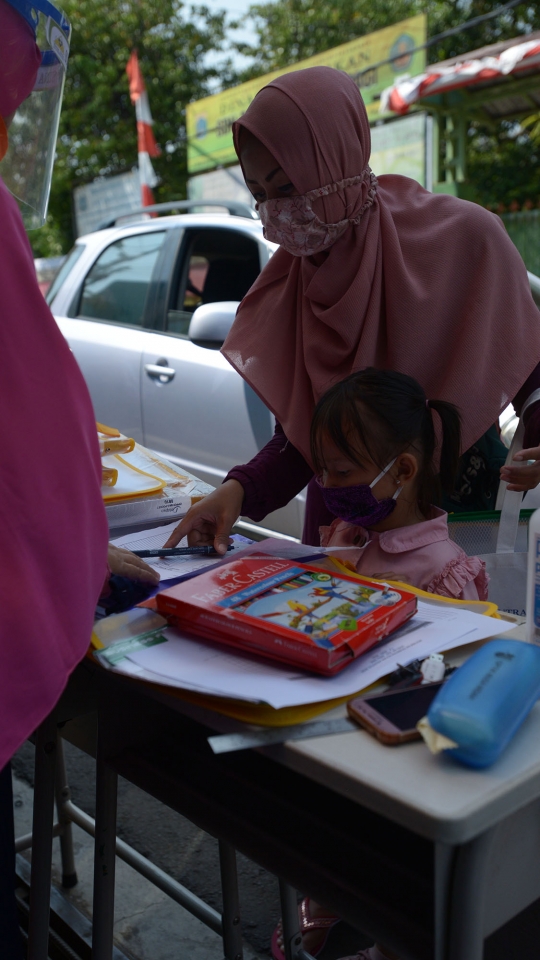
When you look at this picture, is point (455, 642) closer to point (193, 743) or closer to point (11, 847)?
point (193, 743)

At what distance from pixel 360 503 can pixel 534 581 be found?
21.2 inches

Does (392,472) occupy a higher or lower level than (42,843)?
higher

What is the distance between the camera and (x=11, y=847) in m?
1.22

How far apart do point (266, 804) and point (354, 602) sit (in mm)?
335

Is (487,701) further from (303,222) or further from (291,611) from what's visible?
(303,222)

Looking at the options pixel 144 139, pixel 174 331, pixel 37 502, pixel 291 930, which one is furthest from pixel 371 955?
pixel 144 139

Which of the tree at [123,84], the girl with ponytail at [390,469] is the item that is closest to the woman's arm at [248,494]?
the girl with ponytail at [390,469]

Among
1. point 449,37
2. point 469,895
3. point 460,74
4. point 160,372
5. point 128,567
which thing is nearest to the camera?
point 469,895

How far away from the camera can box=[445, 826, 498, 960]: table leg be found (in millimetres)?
770

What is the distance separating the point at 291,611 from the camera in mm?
1031

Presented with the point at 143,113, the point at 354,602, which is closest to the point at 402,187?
the point at 354,602

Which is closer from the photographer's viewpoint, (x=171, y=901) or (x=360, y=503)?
(x=360, y=503)

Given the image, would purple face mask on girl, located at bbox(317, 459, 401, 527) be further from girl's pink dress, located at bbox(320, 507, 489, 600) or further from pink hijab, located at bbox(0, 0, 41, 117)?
pink hijab, located at bbox(0, 0, 41, 117)

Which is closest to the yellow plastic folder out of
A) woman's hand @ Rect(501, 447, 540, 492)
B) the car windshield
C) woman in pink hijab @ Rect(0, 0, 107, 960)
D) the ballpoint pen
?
woman in pink hijab @ Rect(0, 0, 107, 960)
